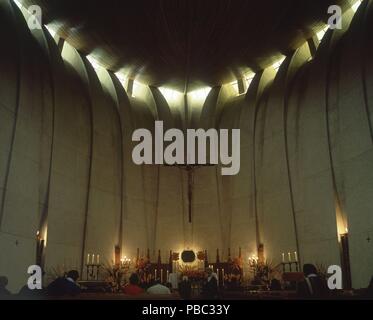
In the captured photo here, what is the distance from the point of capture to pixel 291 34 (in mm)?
13500

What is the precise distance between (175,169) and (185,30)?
5674 millimetres

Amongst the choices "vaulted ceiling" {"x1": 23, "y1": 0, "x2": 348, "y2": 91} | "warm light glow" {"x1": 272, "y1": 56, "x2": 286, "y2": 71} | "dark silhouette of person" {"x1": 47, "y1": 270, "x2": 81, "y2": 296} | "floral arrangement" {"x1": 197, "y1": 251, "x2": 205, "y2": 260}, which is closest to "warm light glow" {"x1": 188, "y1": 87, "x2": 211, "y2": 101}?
"vaulted ceiling" {"x1": 23, "y1": 0, "x2": 348, "y2": 91}

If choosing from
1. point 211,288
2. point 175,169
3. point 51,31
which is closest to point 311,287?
point 211,288

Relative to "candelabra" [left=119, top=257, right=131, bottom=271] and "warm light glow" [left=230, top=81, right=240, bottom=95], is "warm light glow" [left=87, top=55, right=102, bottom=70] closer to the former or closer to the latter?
"warm light glow" [left=230, top=81, right=240, bottom=95]

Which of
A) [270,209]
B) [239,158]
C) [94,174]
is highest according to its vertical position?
[239,158]

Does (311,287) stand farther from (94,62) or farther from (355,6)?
(94,62)

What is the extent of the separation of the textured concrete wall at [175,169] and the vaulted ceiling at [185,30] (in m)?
0.82

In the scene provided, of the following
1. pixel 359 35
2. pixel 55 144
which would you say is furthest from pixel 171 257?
pixel 359 35

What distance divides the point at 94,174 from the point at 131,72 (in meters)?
4.52

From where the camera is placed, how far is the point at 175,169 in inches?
641

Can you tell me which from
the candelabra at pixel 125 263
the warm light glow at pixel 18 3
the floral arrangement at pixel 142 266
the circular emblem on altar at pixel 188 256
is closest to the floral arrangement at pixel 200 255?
the circular emblem on altar at pixel 188 256

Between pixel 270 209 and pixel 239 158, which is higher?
pixel 239 158
